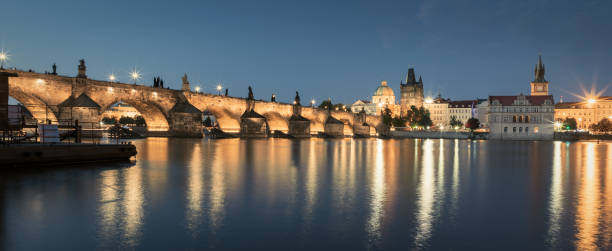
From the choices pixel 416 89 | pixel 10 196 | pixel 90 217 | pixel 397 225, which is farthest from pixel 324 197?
pixel 416 89

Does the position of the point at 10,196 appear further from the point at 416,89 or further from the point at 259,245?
the point at 416,89

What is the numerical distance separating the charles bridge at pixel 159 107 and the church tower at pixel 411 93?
261 feet

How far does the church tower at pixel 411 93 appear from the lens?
513ft

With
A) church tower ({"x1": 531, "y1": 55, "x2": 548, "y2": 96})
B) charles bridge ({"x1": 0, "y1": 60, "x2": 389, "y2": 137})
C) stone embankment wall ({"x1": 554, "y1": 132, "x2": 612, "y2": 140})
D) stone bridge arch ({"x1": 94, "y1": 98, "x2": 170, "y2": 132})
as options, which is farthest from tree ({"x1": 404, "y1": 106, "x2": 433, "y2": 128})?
stone bridge arch ({"x1": 94, "y1": 98, "x2": 170, "y2": 132})

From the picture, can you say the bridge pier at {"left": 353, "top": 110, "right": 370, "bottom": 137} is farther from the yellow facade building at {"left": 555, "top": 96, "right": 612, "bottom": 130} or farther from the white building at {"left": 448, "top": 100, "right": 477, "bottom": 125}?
the white building at {"left": 448, "top": 100, "right": 477, "bottom": 125}

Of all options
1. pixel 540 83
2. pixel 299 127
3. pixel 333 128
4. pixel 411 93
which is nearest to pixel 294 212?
pixel 299 127

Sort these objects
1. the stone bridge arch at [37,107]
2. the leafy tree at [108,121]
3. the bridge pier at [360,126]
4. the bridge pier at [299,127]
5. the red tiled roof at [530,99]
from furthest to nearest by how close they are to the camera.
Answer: the leafy tree at [108,121], the bridge pier at [360,126], the red tiled roof at [530,99], the bridge pier at [299,127], the stone bridge arch at [37,107]

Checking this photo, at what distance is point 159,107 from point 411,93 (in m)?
126

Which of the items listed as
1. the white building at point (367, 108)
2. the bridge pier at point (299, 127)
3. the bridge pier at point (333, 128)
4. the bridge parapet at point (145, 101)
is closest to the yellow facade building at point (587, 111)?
the white building at point (367, 108)

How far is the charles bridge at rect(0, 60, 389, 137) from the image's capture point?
3203 centimetres

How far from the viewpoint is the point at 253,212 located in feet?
28.6

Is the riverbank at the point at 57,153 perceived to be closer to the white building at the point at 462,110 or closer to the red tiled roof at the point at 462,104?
the white building at the point at 462,110

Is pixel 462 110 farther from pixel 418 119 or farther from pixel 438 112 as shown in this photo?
pixel 418 119

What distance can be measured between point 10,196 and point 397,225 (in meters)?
9.56
